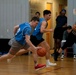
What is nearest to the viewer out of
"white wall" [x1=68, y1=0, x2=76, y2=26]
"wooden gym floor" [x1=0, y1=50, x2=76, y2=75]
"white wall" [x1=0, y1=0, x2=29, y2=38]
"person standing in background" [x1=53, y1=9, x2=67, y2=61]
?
"wooden gym floor" [x1=0, y1=50, x2=76, y2=75]

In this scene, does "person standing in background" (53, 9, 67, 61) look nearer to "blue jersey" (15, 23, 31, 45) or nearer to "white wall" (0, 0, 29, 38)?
"white wall" (0, 0, 29, 38)

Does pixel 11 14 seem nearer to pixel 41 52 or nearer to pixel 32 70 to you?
pixel 32 70

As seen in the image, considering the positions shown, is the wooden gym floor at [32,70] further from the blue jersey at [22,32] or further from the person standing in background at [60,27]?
the person standing in background at [60,27]

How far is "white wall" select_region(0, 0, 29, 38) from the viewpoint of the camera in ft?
50.6

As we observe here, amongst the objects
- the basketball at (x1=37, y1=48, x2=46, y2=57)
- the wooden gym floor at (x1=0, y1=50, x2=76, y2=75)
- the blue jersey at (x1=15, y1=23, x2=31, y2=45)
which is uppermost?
the blue jersey at (x1=15, y1=23, x2=31, y2=45)

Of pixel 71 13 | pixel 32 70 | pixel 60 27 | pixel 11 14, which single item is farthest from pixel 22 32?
pixel 11 14

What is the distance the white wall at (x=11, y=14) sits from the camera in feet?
50.6

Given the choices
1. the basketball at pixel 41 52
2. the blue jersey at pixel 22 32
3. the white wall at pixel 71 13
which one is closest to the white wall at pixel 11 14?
the white wall at pixel 71 13

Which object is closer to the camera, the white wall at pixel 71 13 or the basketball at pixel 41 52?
the basketball at pixel 41 52

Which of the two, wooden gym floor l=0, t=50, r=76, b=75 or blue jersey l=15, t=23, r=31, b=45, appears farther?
wooden gym floor l=0, t=50, r=76, b=75

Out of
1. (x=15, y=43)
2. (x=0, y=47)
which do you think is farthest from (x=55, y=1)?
(x=15, y=43)

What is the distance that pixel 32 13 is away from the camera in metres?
16.4

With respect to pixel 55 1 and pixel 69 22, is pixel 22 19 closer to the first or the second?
pixel 69 22

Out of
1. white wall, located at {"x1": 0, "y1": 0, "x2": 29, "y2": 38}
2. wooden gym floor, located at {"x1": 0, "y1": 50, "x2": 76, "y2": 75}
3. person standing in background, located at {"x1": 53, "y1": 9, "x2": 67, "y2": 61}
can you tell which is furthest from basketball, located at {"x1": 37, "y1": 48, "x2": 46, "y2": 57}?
white wall, located at {"x1": 0, "y1": 0, "x2": 29, "y2": 38}
